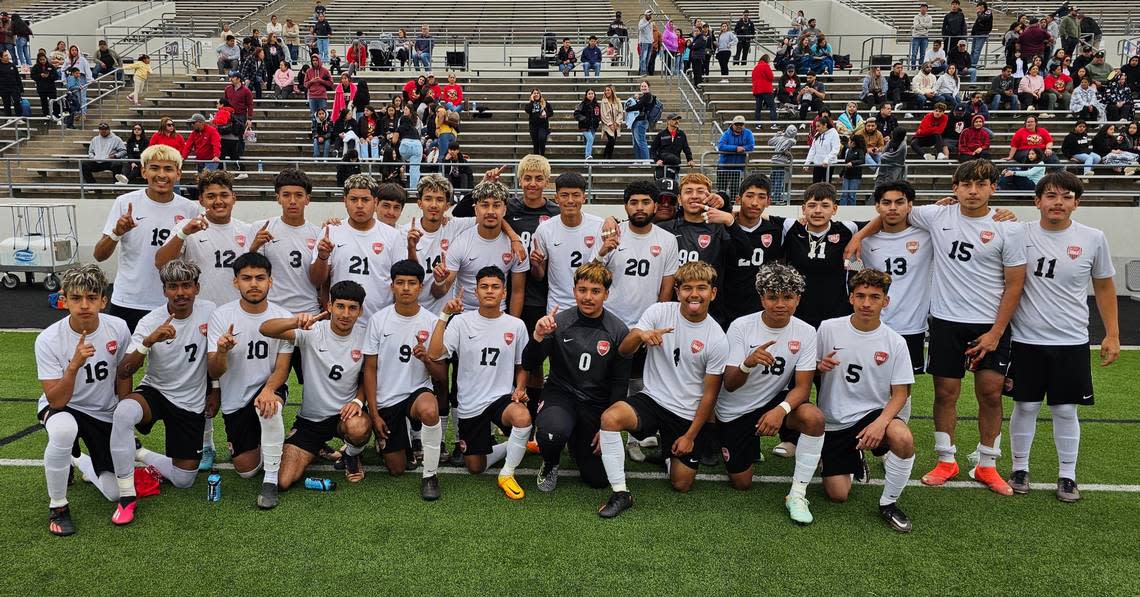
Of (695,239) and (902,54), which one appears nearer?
(695,239)

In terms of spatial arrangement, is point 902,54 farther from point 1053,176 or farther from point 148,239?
point 148,239

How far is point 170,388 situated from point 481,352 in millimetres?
2115

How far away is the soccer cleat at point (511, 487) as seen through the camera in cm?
568

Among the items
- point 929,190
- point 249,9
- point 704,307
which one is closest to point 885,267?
point 704,307

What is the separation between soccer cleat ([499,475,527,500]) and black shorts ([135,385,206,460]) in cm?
212

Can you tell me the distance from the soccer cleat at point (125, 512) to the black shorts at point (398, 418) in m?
1.63

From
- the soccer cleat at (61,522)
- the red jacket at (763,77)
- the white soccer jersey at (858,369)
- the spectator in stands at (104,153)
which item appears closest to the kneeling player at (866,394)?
the white soccer jersey at (858,369)

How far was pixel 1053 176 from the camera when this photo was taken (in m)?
5.67

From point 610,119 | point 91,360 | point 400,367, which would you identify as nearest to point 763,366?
point 400,367

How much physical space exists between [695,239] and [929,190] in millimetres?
11982

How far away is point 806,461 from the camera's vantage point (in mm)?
5531

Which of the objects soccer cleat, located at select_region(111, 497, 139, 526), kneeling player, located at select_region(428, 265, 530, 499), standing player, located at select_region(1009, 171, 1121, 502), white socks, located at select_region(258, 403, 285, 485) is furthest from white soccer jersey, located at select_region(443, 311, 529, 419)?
standing player, located at select_region(1009, 171, 1121, 502)

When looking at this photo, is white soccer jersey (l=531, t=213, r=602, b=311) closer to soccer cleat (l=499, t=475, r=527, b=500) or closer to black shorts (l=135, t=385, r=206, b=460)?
soccer cleat (l=499, t=475, r=527, b=500)

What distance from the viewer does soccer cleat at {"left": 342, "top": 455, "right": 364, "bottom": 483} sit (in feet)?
19.5
